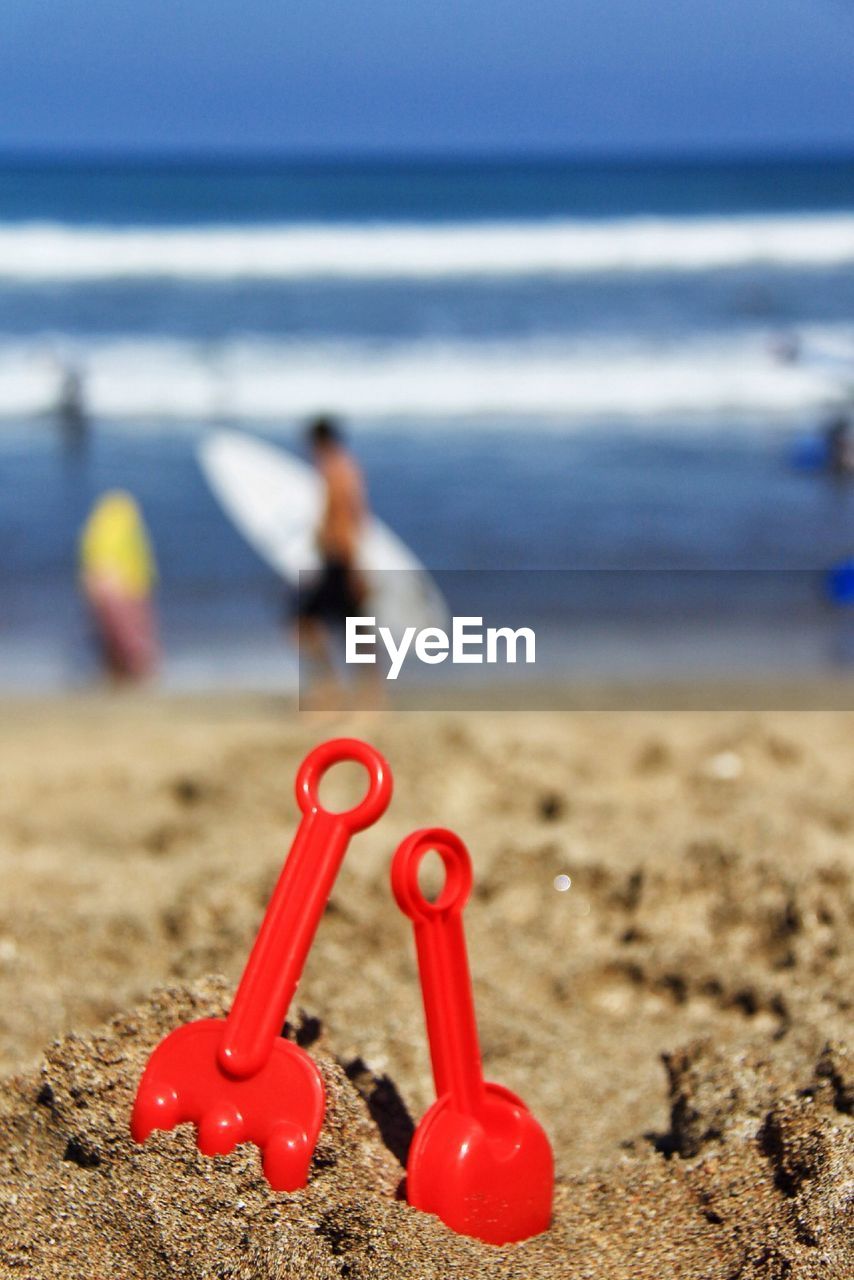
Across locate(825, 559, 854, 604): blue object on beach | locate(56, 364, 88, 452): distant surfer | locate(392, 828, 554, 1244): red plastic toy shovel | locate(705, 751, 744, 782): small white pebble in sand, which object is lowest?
locate(392, 828, 554, 1244): red plastic toy shovel

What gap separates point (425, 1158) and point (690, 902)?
3.31 ft

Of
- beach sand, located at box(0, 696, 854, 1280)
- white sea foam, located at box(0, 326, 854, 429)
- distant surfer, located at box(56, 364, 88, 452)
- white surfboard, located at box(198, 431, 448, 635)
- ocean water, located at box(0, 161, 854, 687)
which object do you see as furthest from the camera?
white sea foam, located at box(0, 326, 854, 429)

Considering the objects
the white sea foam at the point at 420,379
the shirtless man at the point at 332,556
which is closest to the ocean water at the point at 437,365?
the white sea foam at the point at 420,379

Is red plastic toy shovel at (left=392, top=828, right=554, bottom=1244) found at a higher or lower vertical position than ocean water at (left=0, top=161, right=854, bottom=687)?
lower

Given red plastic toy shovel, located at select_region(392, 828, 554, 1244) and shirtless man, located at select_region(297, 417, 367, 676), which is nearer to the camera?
red plastic toy shovel, located at select_region(392, 828, 554, 1244)

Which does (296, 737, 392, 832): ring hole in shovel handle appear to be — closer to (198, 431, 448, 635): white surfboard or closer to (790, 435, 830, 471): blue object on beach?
(198, 431, 448, 635): white surfboard

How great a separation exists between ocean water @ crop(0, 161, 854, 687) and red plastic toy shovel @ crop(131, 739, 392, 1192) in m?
4.59

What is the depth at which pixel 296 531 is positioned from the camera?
714 centimetres

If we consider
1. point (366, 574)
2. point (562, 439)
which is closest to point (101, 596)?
point (366, 574)

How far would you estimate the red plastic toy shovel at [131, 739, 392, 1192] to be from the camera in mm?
1253

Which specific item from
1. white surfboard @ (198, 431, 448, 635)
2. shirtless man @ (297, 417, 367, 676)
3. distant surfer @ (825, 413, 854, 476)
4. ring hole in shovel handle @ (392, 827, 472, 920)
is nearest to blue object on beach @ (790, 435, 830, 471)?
distant surfer @ (825, 413, 854, 476)

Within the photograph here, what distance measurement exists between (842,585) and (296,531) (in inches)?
112

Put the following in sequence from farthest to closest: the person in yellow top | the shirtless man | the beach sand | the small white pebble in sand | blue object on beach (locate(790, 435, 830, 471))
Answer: blue object on beach (locate(790, 435, 830, 471)) → the person in yellow top → the shirtless man → the small white pebble in sand → the beach sand

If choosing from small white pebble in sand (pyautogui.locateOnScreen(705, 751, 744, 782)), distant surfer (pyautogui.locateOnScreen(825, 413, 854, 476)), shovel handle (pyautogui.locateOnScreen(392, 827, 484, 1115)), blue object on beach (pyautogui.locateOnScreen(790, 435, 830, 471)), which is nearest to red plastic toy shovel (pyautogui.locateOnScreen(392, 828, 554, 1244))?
shovel handle (pyautogui.locateOnScreen(392, 827, 484, 1115))
